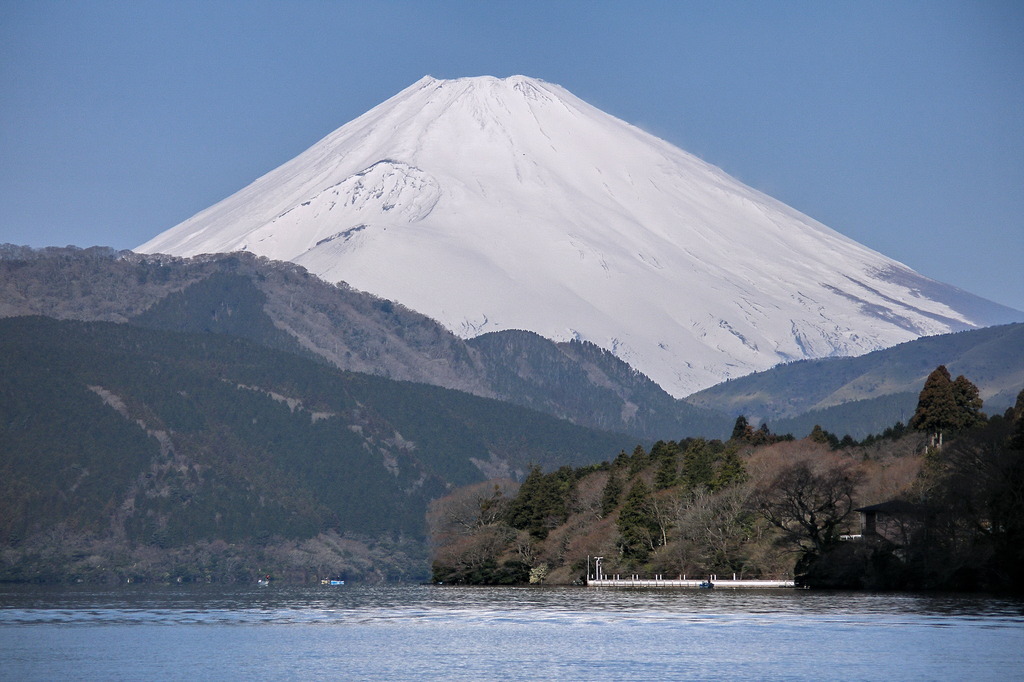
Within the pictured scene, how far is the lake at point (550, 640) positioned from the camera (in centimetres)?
5912

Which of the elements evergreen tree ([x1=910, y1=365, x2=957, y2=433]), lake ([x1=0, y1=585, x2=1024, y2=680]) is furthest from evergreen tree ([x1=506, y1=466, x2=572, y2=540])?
lake ([x1=0, y1=585, x2=1024, y2=680])

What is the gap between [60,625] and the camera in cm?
8469

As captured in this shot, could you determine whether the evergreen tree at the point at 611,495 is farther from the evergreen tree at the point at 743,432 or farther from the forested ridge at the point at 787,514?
the evergreen tree at the point at 743,432

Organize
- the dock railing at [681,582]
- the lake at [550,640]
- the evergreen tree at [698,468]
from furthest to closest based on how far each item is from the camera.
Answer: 1. the evergreen tree at [698,468]
2. the dock railing at [681,582]
3. the lake at [550,640]

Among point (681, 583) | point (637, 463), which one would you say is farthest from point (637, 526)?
point (637, 463)

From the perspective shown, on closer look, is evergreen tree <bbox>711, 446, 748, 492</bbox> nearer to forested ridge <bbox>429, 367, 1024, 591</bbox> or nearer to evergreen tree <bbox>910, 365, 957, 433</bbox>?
forested ridge <bbox>429, 367, 1024, 591</bbox>

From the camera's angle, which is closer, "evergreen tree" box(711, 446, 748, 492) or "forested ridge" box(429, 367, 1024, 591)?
"forested ridge" box(429, 367, 1024, 591)

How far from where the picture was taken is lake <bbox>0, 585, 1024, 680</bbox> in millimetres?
59125

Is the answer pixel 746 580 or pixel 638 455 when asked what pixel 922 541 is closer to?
pixel 746 580

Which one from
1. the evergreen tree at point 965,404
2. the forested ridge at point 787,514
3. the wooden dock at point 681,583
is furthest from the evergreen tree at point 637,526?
the evergreen tree at point 965,404

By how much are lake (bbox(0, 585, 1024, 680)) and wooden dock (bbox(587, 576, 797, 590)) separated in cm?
1309

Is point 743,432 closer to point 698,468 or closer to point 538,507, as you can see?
point 538,507

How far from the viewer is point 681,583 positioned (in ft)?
410

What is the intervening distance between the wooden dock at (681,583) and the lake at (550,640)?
13.1 meters
